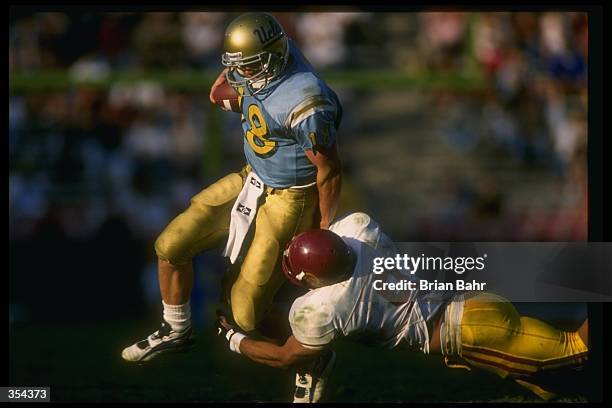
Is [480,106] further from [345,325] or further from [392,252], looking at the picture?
[345,325]

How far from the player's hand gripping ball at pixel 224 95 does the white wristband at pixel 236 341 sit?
108 centimetres

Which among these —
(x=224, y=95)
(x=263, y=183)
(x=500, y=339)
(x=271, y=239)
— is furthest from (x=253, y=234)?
(x=500, y=339)

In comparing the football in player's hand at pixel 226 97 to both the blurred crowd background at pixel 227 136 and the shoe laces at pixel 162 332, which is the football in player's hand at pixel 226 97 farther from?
the shoe laces at pixel 162 332

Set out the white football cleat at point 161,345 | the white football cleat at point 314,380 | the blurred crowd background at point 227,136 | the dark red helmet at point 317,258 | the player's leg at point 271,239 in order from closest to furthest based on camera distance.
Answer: the dark red helmet at point 317,258 → the player's leg at point 271,239 → the white football cleat at point 314,380 → the white football cleat at point 161,345 → the blurred crowd background at point 227,136

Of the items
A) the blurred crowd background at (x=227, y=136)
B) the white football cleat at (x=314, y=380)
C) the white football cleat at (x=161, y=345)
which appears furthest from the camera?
the blurred crowd background at (x=227, y=136)

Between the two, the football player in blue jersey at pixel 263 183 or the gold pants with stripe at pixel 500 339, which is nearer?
the football player in blue jersey at pixel 263 183

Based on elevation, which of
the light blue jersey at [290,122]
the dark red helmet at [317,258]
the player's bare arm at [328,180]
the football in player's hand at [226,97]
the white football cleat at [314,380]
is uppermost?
the football in player's hand at [226,97]

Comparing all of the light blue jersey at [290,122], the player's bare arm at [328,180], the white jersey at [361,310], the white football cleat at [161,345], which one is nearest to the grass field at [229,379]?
the white football cleat at [161,345]

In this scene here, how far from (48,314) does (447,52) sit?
254 centimetres

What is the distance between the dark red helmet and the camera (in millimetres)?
4949

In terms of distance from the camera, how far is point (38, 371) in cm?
539

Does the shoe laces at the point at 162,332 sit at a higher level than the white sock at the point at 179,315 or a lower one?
lower

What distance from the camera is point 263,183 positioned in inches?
204

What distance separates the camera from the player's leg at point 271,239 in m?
5.11
